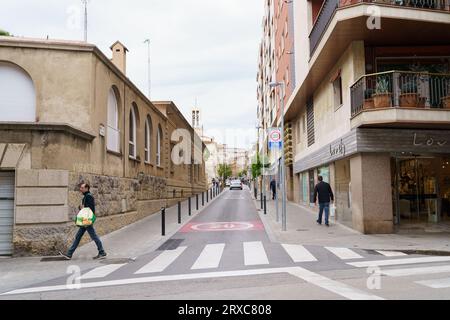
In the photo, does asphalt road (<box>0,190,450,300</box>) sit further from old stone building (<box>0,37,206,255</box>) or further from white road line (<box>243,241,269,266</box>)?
old stone building (<box>0,37,206,255</box>)

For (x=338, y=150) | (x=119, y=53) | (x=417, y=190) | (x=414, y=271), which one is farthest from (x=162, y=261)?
(x=119, y=53)

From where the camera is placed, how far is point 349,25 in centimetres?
1260

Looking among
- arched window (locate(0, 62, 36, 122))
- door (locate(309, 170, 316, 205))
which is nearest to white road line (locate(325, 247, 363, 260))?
arched window (locate(0, 62, 36, 122))

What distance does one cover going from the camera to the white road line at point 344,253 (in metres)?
9.48

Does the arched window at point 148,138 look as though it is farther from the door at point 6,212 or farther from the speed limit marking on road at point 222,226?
the door at point 6,212

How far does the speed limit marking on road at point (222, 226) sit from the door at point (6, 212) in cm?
611

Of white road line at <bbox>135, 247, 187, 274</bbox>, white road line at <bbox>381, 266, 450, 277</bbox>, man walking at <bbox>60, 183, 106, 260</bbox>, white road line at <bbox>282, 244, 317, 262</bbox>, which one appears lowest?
white road line at <bbox>135, 247, 187, 274</bbox>

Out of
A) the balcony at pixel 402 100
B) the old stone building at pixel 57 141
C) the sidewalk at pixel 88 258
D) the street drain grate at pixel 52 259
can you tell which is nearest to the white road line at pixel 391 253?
the balcony at pixel 402 100

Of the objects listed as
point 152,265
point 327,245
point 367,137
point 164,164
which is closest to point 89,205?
point 152,265

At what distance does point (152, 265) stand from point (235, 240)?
13.2 ft

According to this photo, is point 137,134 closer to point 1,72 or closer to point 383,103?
point 1,72

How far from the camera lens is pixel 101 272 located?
27.9 ft

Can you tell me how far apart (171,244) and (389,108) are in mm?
7179

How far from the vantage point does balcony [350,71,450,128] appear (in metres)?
12.3
